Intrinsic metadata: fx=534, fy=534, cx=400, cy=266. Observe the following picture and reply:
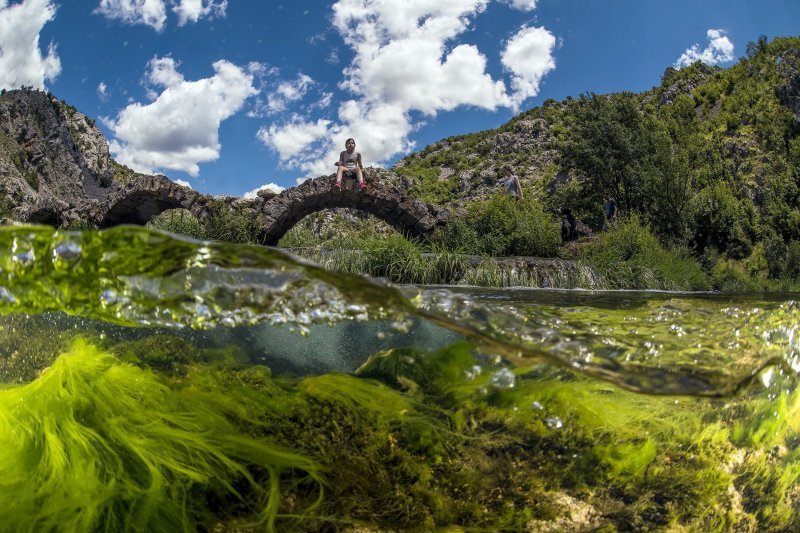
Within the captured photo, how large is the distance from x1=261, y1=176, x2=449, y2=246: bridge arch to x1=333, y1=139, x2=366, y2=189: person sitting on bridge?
25 centimetres

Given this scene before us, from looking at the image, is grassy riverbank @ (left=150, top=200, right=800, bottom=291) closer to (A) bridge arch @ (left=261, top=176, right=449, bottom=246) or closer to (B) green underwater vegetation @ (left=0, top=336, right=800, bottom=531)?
(A) bridge arch @ (left=261, top=176, right=449, bottom=246)

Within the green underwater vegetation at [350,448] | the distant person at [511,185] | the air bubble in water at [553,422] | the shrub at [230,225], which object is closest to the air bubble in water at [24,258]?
the green underwater vegetation at [350,448]

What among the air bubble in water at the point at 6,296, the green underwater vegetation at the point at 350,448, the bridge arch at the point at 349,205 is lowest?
the green underwater vegetation at the point at 350,448

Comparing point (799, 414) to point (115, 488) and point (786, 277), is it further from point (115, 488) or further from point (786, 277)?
point (786, 277)

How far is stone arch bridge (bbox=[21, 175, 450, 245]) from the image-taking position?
56.9ft

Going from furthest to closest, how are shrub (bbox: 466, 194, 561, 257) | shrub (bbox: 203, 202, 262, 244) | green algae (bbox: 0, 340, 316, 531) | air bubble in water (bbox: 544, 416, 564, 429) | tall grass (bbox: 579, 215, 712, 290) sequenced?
shrub (bbox: 203, 202, 262, 244) → shrub (bbox: 466, 194, 561, 257) → tall grass (bbox: 579, 215, 712, 290) → air bubble in water (bbox: 544, 416, 564, 429) → green algae (bbox: 0, 340, 316, 531)

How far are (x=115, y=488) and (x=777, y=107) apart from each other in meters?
52.1

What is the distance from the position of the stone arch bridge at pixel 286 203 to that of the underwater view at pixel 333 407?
15705mm

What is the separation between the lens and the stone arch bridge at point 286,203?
56.9 ft

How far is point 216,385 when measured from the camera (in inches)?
65.7

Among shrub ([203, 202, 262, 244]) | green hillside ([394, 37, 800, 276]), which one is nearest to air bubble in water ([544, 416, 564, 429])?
shrub ([203, 202, 262, 244])

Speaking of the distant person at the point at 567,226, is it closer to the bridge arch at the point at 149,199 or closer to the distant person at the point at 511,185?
the distant person at the point at 511,185

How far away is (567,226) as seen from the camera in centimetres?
1847

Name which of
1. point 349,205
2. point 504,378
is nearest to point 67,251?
point 504,378
